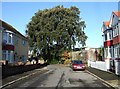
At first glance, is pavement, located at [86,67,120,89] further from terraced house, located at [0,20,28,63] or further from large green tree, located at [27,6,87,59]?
large green tree, located at [27,6,87,59]

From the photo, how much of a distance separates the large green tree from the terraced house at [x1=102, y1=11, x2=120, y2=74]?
681 inches

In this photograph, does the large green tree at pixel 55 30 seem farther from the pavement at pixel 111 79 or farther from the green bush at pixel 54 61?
the pavement at pixel 111 79

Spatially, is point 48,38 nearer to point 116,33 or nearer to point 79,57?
point 79,57

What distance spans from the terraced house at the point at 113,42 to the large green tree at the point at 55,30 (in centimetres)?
1730

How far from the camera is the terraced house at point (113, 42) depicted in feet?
115

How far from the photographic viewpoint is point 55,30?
68.9 metres

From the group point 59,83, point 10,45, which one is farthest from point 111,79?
point 10,45

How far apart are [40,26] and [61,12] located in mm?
5930

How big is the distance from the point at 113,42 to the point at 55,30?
1138 inches

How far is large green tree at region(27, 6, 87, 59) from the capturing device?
68875mm

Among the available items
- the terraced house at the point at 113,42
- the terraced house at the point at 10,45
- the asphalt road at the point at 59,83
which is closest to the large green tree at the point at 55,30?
the terraced house at the point at 10,45

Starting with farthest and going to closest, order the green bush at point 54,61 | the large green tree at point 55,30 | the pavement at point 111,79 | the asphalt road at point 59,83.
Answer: the green bush at point 54,61, the large green tree at point 55,30, the pavement at point 111,79, the asphalt road at point 59,83

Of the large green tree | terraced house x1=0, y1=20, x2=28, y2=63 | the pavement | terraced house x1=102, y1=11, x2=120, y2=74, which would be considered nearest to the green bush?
the large green tree

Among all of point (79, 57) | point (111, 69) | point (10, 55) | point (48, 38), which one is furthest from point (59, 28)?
point (111, 69)
